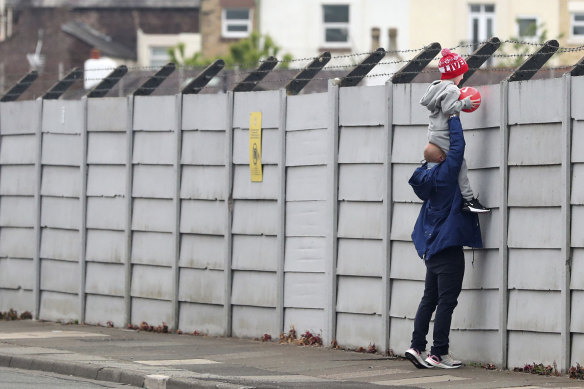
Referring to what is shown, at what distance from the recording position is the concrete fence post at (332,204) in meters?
Answer: 11.9

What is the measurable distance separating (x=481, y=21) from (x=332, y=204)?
49.3m

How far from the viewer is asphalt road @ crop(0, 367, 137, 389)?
9.91 m

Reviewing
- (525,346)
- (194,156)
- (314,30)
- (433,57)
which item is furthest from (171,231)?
(314,30)

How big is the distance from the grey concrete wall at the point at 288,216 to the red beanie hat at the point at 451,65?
0.26 meters

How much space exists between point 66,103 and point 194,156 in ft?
6.74

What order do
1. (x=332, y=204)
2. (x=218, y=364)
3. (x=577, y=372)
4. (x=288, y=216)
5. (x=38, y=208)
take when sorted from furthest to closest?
(x=38, y=208), (x=288, y=216), (x=332, y=204), (x=218, y=364), (x=577, y=372)

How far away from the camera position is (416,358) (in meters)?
10.5

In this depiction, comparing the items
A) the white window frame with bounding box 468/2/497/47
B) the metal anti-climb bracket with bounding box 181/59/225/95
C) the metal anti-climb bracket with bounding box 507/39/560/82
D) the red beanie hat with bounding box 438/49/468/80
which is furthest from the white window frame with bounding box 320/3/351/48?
the red beanie hat with bounding box 438/49/468/80

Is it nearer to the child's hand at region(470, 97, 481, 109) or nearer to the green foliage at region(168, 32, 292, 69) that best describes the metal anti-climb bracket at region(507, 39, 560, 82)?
the child's hand at region(470, 97, 481, 109)

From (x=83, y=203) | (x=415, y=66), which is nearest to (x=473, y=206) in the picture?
(x=415, y=66)

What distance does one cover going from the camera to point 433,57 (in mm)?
11516

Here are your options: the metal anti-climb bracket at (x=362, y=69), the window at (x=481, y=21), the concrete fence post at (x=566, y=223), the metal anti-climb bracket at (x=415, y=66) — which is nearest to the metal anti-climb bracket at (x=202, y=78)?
the metal anti-climb bracket at (x=362, y=69)

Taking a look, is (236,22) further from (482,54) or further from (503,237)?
(503,237)

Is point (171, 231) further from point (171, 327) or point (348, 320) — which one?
point (348, 320)
